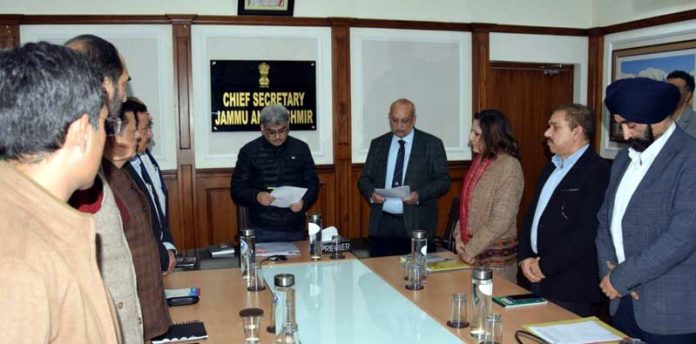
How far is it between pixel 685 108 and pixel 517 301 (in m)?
2.51

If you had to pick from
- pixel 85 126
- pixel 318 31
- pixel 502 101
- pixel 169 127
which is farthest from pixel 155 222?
pixel 502 101

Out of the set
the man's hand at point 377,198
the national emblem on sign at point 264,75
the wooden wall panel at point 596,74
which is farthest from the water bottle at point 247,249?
the wooden wall panel at point 596,74

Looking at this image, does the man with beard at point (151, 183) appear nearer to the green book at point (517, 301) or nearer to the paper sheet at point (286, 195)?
the paper sheet at point (286, 195)

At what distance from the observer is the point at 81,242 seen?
81cm

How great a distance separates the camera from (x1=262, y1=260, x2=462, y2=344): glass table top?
1897mm

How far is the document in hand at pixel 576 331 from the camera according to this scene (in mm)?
1776

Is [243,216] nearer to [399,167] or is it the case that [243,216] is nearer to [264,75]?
[399,167]

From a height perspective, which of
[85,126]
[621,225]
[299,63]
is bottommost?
[621,225]

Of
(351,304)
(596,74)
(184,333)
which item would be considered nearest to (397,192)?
(351,304)

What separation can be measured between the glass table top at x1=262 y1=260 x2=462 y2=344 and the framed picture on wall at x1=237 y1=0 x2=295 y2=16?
2745mm

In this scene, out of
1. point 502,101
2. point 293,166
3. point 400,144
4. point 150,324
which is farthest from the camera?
point 502,101

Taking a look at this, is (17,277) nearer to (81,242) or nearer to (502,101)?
(81,242)

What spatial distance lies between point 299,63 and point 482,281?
3460mm

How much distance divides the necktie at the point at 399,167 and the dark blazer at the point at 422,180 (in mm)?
49
